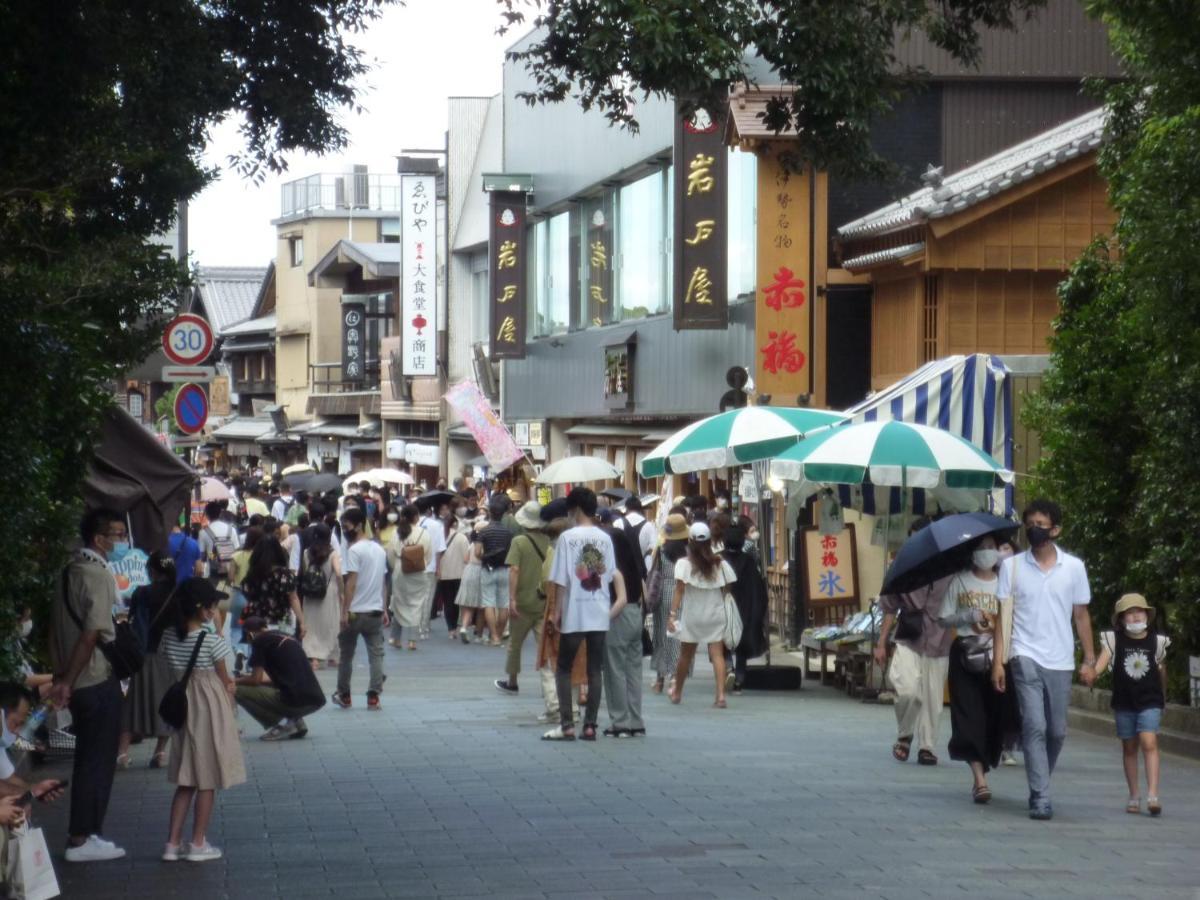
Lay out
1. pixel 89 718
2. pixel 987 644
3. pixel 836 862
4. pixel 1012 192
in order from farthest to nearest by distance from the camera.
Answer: pixel 1012 192 → pixel 987 644 → pixel 89 718 → pixel 836 862

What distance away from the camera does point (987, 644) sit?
11.6 m

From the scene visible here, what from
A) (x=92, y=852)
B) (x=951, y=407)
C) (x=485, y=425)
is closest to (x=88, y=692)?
(x=92, y=852)

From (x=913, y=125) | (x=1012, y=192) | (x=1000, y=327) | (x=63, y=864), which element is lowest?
(x=63, y=864)

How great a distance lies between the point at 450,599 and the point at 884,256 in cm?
818

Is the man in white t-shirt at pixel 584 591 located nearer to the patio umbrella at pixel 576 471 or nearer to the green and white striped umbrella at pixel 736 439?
the green and white striped umbrella at pixel 736 439

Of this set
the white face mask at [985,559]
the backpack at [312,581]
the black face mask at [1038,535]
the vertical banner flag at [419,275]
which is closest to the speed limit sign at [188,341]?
the backpack at [312,581]

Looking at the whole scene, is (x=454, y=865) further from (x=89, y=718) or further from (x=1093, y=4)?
(x=1093, y=4)

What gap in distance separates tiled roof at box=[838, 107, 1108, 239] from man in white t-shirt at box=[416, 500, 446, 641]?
6823 millimetres

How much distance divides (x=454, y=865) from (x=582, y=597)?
495cm

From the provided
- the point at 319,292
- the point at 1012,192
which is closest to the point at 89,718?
the point at 1012,192

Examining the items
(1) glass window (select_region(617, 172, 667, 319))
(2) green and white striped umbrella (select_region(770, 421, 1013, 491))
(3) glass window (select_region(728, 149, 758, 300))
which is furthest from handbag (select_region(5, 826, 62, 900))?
(1) glass window (select_region(617, 172, 667, 319))

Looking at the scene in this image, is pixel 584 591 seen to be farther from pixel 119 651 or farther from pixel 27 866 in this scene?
pixel 27 866

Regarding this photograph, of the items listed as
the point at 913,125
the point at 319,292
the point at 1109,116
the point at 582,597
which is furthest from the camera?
the point at 319,292

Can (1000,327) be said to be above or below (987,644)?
above
